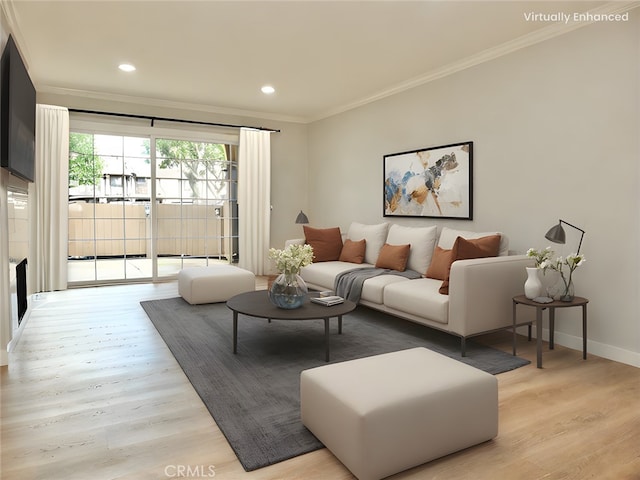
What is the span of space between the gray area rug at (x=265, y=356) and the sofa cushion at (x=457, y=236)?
0.84 meters

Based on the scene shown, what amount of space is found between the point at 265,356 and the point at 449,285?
4.91 ft

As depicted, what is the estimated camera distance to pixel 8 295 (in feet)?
10.7

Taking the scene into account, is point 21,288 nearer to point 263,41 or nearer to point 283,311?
point 283,311

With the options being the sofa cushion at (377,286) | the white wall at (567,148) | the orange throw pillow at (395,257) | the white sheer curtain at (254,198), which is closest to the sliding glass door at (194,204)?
the white sheer curtain at (254,198)

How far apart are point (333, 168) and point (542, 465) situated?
17.7 ft

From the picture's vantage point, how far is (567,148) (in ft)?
11.8

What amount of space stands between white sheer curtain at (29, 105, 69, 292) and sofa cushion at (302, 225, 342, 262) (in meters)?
3.11

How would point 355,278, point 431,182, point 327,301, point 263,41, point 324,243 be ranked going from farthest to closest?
point 324,243
point 431,182
point 355,278
point 263,41
point 327,301

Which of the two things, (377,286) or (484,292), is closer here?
(484,292)

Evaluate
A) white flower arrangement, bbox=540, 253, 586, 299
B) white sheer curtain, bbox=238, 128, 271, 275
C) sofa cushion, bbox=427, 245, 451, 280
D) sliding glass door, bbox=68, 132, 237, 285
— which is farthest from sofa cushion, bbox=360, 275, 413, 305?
sliding glass door, bbox=68, 132, 237, 285

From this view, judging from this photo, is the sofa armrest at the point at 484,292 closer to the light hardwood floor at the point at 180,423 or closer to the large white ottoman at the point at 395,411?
the light hardwood floor at the point at 180,423

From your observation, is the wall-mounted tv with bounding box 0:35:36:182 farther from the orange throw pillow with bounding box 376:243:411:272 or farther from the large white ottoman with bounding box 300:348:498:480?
the orange throw pillow with bounding box 376:243:411:272

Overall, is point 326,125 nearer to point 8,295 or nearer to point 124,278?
point 124,278

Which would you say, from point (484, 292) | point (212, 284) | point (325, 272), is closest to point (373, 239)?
point (325, 272)
